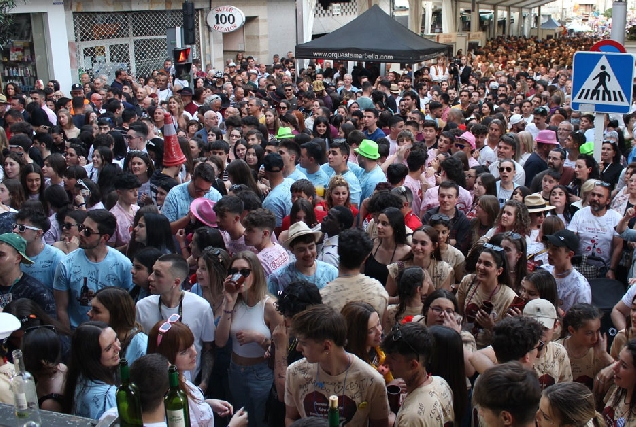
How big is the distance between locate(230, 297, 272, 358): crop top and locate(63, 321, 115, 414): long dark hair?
1108 mm

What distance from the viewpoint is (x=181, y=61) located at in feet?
47.9

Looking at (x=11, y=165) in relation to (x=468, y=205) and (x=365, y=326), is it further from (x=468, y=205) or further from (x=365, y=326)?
(x=365, y=326)

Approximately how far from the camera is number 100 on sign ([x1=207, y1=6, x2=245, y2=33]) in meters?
25.4

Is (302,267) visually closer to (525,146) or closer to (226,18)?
(525,146)

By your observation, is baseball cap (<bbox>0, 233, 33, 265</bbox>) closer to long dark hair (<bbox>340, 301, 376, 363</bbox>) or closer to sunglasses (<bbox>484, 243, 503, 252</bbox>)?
long dark hair (<bbox>340, 301, 376, 363</bbox>)

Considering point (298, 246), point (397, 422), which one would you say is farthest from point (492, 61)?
point (397, 422)

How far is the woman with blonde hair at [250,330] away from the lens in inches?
185

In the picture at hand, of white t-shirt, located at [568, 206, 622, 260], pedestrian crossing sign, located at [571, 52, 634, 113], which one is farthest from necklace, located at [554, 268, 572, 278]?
pedestrian crossing sign, located at [571, 52, 634, 113]

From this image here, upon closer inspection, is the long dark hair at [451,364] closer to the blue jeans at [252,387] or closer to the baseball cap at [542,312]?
the baseball cap at [542,312]

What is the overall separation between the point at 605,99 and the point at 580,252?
177cm

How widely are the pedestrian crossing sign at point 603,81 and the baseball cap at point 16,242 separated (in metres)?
5.37

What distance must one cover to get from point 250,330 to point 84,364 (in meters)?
1.21

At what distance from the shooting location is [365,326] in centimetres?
405

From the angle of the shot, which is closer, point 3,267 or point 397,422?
point 397,422
